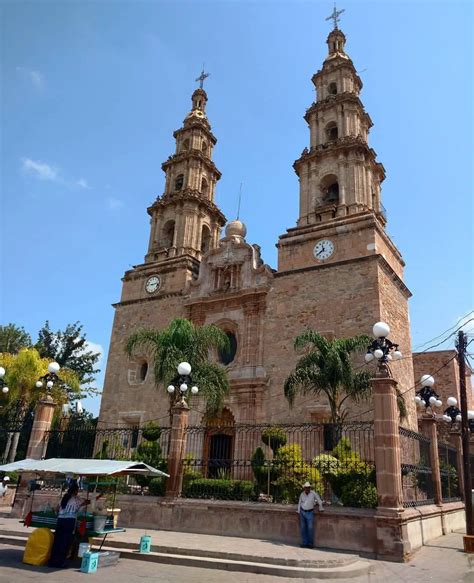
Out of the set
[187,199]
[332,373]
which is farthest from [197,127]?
[332,373]

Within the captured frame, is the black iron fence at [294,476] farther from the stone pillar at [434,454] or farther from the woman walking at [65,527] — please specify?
the woman walking at [65,527]

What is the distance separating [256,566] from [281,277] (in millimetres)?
14826

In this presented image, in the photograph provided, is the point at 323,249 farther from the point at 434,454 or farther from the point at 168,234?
the point at 168,234

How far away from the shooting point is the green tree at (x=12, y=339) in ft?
113

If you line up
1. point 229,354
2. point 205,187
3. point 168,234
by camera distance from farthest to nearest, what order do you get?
point 205,187, point 168,234, point 229,354

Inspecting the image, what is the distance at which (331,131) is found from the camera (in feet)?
87.1

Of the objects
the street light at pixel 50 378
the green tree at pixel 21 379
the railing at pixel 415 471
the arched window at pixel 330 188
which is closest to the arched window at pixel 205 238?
the arched window at pixel 330 188

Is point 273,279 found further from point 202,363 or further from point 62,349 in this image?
point 62,349

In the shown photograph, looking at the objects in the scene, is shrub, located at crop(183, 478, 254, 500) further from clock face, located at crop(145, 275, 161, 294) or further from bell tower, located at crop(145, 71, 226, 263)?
bell tower, located at crop(145, 71, 226, 263)

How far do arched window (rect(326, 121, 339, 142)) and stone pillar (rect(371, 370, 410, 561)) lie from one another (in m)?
18.8

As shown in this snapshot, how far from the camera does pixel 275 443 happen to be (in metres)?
14.0

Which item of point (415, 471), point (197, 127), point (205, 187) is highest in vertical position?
point (197, 127)

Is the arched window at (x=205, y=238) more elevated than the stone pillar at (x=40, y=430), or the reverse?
the arched window at (x=205, y=238)

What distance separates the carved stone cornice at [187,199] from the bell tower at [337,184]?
234 inches
